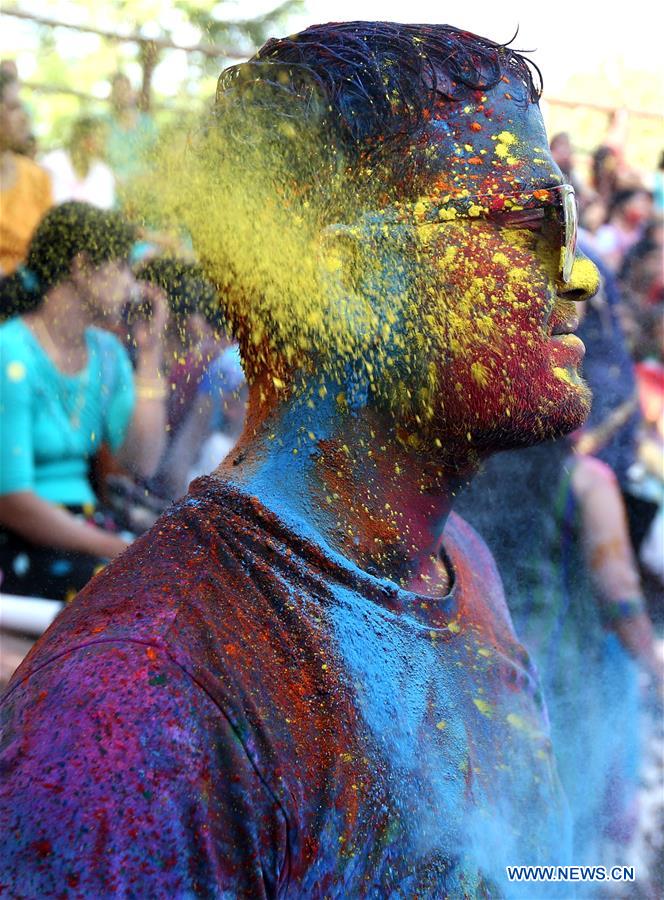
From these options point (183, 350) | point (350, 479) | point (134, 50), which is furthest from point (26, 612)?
point (350, 479)

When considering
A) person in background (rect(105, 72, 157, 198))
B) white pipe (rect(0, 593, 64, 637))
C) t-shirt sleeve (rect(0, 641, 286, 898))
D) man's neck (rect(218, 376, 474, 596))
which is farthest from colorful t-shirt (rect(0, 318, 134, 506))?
t-shirt sleeve (rect(0, 641, 286, 898))

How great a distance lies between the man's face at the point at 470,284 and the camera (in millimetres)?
1309

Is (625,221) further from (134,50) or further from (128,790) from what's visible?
(128,790)

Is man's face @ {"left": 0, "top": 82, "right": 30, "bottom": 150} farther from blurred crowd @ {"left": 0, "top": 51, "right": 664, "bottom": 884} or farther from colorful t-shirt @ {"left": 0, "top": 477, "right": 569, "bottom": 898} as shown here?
colorful t-shirt @ {"left": 0, "top": 477, "right": 569, "bottom": 898}

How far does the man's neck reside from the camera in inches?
49.6

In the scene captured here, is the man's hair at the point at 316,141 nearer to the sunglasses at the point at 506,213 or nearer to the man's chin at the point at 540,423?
the sunglasses at the point at 506,213

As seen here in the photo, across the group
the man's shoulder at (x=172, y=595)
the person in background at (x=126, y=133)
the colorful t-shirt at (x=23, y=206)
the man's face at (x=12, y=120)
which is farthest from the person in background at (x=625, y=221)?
the man's shoulder at (x=172, y=595)

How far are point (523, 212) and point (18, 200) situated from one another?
1745mm

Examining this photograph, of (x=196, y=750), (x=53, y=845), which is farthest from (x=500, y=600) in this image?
(x=53, y=845)

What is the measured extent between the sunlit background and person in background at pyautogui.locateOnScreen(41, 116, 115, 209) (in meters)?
0.04

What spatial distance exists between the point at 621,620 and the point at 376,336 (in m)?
1.60

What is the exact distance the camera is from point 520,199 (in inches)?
51.9

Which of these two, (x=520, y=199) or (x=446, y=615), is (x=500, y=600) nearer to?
(x=446, y=615)

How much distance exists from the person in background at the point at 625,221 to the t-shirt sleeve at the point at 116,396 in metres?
2.46
